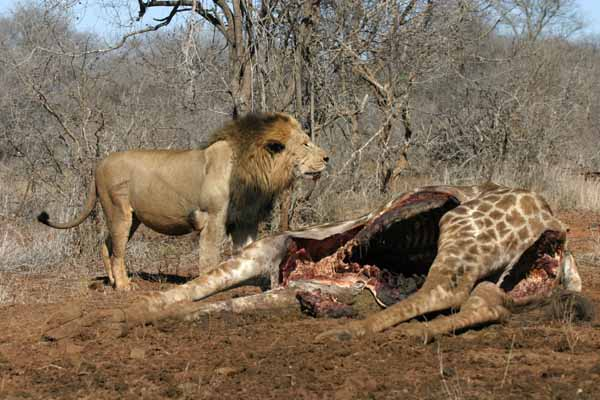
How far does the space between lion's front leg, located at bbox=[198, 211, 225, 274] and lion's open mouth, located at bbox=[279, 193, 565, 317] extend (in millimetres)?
1397

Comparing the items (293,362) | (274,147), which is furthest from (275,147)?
(293,362)

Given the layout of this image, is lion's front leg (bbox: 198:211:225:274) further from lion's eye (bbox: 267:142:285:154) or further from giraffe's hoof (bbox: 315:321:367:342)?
giraffe's hoof (bbox: 315:321:367:342)

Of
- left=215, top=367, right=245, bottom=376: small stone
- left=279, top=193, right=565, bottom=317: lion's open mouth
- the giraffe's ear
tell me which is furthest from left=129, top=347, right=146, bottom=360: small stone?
the giraffe's ear

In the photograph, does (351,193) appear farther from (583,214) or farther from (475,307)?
(475,307)

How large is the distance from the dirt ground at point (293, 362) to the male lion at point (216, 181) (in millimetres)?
2370

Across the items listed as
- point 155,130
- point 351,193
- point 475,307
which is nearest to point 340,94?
point 351,193

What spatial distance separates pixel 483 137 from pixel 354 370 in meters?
13.0

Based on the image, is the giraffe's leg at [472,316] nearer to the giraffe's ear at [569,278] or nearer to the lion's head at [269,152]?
the giraffe's ear at [569,278]

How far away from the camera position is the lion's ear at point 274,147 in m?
7.87

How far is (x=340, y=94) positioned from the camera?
434 inches

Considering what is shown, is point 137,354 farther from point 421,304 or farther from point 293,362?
point 421,304

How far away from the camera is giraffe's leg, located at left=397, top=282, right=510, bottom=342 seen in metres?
4.67

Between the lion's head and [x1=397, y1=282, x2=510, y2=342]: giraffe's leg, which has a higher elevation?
the lion's head

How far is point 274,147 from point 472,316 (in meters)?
3.40
